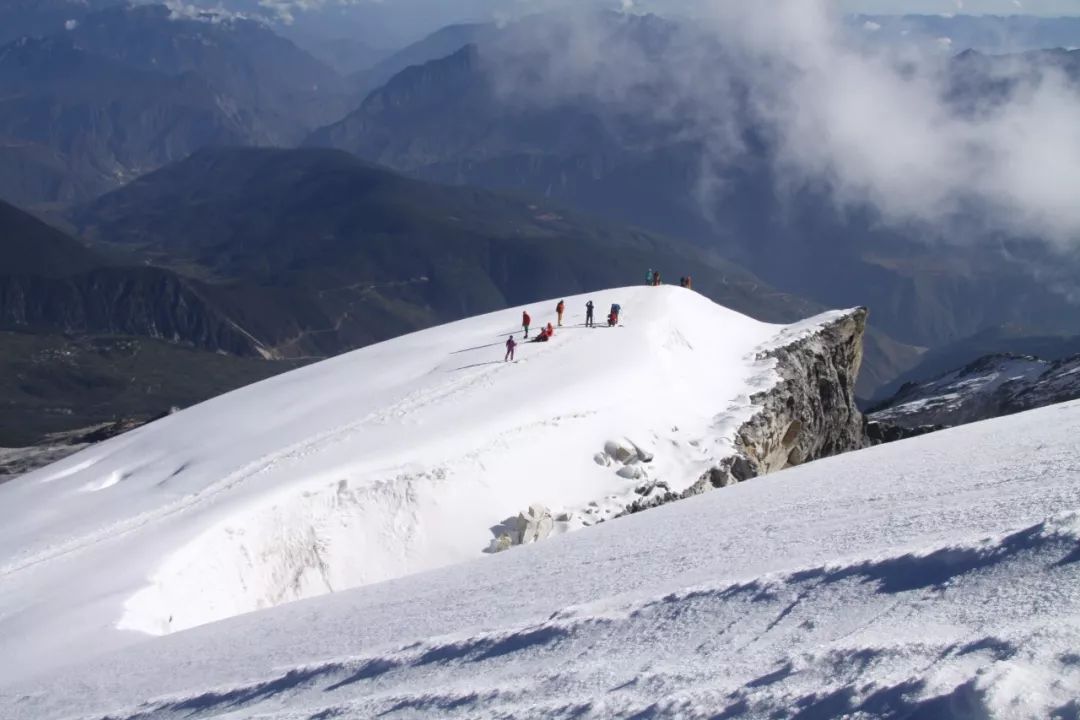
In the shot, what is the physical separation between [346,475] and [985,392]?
71.2 meters

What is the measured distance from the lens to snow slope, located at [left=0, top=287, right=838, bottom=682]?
20.7 meters

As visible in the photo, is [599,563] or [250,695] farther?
[599,563]

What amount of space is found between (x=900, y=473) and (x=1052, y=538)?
6.75 metres

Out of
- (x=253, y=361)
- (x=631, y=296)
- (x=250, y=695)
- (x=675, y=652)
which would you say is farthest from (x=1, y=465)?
(x=253, y=361)

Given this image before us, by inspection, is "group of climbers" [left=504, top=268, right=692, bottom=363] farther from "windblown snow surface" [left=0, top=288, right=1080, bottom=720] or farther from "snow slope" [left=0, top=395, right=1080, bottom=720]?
"snow slope" [left=0, top=395, right=1080, bottom=720]

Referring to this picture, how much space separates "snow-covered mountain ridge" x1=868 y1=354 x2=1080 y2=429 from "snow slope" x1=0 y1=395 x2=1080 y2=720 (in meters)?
53.9

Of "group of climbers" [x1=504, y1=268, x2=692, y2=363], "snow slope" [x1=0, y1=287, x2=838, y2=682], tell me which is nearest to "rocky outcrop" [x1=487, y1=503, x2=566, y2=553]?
"snow slope" [x1=0, y1=287, x2=838, y2=682]

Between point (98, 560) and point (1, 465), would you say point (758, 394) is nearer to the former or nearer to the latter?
point (98, 560)

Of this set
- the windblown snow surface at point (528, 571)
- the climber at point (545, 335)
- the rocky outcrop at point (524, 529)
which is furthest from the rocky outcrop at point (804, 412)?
the climber at point (545, 335)

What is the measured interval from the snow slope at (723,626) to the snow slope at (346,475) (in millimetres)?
4573

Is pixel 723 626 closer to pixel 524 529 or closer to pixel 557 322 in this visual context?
pixel 524 529

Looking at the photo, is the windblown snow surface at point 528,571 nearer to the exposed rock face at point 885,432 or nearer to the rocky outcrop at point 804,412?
the rocky outcrop at point 804,412

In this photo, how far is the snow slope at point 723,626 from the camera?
8.31 m

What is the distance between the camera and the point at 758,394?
36000mm
